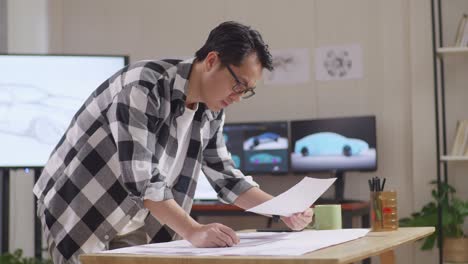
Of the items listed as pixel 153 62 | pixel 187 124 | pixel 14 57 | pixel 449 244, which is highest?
pixel 14 57

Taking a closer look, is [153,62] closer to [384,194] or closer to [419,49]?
[384,194]

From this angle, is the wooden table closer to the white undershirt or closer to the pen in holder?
the pen in holder

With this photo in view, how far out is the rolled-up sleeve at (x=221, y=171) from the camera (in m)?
1.99

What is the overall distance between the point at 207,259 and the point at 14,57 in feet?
10.3

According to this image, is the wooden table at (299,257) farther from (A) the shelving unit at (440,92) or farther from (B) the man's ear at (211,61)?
(A) the shelving unit at (440,92)

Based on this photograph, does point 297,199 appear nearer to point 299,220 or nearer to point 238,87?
point 299,220

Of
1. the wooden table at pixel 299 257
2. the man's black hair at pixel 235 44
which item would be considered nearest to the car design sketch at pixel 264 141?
the man's black hair at pixel 235 44

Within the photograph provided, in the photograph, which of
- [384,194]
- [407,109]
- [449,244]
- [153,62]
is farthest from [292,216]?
[407,109]

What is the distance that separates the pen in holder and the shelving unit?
2268mm

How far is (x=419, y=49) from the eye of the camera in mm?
4590

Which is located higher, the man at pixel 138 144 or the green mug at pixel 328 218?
the man at pixel 138 144

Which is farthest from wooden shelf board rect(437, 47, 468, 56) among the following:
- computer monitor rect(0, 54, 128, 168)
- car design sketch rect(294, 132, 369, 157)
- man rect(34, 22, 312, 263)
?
man rect(34, 22, 312, 263)

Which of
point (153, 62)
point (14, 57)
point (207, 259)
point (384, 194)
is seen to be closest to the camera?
point (207, 259)

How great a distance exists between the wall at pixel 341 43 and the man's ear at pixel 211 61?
3.03 metres
